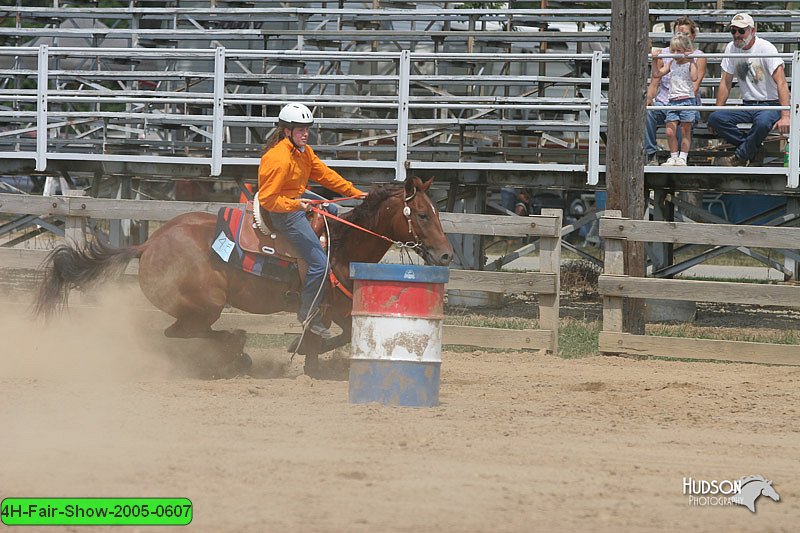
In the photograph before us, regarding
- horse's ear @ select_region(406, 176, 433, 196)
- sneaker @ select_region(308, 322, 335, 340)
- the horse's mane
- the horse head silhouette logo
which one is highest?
horse's ear @ select_region(406, 176, 433, 196)

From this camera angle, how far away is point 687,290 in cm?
1070

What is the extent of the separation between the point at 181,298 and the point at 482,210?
6.40 metres

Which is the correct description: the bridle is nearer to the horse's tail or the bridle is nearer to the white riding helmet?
the white riding helmet

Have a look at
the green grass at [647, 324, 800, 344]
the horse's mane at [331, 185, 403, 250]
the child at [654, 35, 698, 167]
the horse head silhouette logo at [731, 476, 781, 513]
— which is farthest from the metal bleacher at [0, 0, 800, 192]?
the horse head silhouette logo at [731, 476, 781, 513]

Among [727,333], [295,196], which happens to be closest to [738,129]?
[727,333]

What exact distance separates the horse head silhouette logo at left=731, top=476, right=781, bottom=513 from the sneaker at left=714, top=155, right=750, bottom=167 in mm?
7353

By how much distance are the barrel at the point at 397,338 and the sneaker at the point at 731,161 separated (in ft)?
20.1

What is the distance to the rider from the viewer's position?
29.0 feet

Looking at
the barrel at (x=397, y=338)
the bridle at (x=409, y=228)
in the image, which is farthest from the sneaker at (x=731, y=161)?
the barrel at (x=397, y=338)

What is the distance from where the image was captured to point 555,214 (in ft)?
36.8

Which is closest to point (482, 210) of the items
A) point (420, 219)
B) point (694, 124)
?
point (694, 124)

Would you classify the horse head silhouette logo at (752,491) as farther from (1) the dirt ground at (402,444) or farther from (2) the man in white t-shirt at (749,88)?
(2) the man in white t-shirt at (749,88)

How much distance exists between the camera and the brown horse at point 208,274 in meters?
9.22

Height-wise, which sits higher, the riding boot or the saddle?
the saddle
